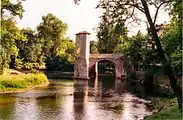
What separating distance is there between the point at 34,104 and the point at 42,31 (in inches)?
3113

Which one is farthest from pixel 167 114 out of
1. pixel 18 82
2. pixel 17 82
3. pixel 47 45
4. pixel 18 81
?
pixel 47 45

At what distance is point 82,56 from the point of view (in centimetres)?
8625

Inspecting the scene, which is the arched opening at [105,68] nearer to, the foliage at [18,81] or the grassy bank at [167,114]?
the foliage at [18,81]

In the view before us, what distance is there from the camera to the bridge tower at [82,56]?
85.3 metres

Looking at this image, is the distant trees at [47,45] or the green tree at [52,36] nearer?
the distant trees at [47,45]

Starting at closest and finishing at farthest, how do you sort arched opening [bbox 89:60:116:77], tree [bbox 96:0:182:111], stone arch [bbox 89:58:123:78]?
1. tree [bbox 96:0:182:111]
2. stone arch [bbox 89:58:123:78]
3. arched opening [bbox 89:60:116:77]

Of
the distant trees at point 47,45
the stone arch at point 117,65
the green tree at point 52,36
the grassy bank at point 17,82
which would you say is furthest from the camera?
the green tree at point 52,36

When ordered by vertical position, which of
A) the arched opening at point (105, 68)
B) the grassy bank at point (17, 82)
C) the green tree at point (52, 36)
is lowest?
the grassy bank at point (17, 82)

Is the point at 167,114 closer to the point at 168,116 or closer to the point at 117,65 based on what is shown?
the point at 168,116

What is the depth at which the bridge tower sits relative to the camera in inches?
3359

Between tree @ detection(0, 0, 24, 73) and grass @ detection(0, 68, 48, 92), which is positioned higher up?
tree @ detection(0, 0, 24, 73)

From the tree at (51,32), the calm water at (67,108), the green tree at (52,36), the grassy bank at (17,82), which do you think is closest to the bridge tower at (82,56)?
the green tree at (52,36)

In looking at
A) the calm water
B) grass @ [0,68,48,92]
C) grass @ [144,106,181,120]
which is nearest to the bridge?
grass @ [0,68,48,92]

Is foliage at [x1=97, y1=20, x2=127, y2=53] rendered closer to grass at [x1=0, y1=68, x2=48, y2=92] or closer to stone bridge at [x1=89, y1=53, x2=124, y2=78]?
grass at [x1=0, y1=68, x2=48, y2=92]
